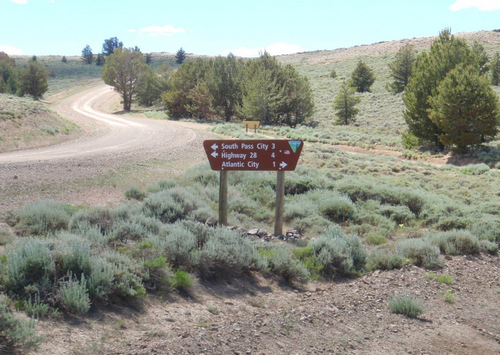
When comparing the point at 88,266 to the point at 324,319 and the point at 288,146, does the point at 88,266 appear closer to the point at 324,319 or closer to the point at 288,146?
the point at 324,319

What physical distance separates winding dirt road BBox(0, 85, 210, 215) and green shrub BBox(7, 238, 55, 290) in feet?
11.1

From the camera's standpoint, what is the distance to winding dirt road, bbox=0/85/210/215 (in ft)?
32.9

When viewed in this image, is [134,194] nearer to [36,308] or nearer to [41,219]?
[41,219]

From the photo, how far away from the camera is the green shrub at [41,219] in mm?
7082

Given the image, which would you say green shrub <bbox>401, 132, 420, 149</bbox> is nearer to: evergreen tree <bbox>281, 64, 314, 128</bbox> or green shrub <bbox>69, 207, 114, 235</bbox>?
evergreen tree <bbox>281, 64, 314, 128</bbox>

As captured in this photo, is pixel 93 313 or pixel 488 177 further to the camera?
pixel 488 177

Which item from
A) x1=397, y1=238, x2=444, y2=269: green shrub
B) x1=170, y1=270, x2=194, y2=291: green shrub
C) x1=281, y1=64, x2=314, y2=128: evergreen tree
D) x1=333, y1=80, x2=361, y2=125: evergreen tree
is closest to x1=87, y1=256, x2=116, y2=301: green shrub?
x1=170, y1=270, x2=194, y2=291: green shrub

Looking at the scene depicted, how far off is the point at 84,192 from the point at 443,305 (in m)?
7.85

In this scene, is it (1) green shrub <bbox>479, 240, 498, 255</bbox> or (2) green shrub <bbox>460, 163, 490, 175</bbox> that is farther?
(2) green shrub <bbox>460, 163, 490, 175</bbox>

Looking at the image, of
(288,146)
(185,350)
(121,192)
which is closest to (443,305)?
(288,146)

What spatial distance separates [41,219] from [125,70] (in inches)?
2030

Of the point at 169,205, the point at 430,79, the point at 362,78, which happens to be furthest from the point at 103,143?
the point at 362,78

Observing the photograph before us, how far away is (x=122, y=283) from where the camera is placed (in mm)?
5070

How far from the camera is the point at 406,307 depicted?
20.4ft
